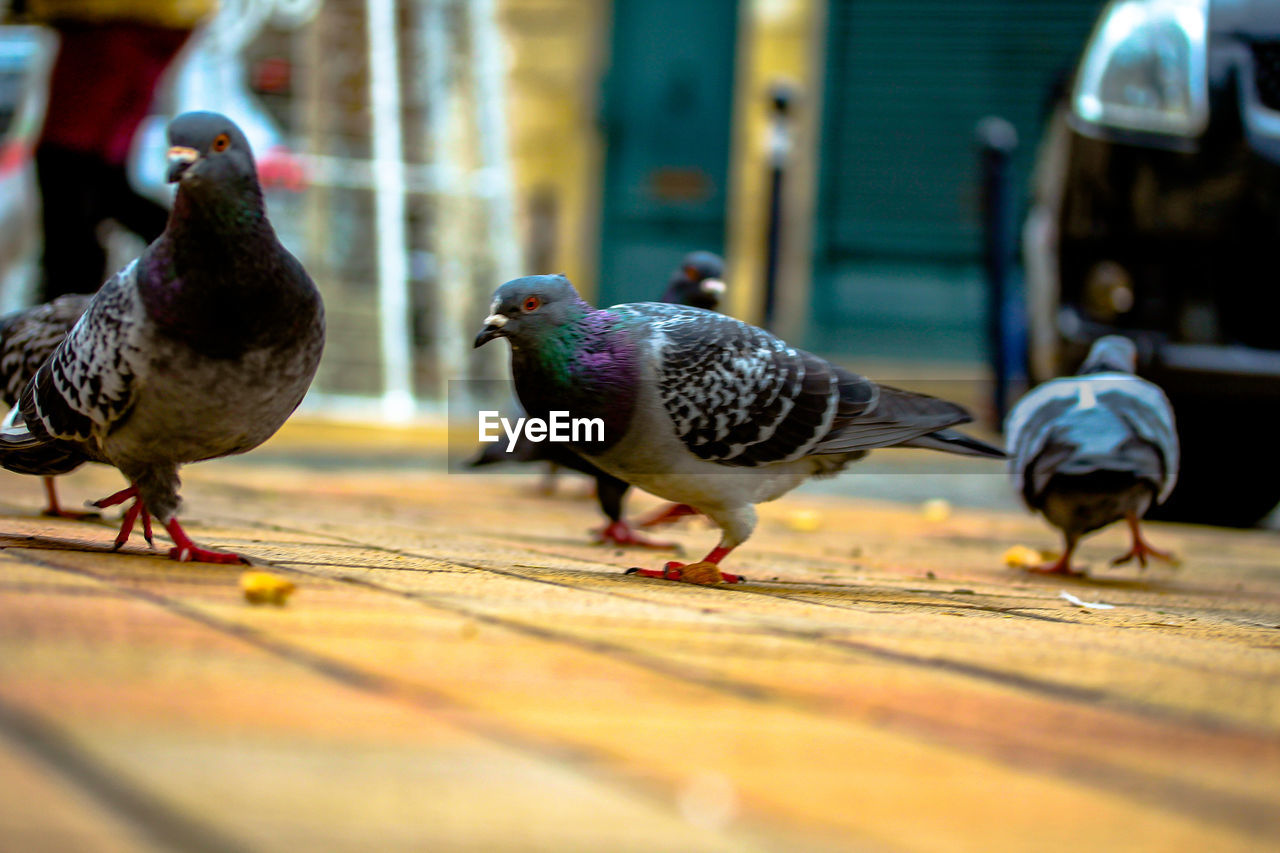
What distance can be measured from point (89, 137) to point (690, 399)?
3110 mm

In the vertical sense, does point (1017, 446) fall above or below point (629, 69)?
below

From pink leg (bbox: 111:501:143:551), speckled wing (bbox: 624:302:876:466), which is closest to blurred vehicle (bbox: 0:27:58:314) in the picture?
pink leg (bbox: 111:501:143:551)

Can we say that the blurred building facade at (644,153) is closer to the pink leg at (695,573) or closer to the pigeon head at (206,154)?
the pink leg at (695,573)

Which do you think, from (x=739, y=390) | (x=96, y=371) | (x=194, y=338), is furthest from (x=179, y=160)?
(x=739, y=390)

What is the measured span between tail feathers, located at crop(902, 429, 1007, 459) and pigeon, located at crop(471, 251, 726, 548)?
570 millimetres

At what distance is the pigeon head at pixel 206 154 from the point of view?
2500 millimetres

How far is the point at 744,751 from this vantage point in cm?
144

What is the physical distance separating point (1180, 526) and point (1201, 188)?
1334mm

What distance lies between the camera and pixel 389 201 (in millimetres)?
8289

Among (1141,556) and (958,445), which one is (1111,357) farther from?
(958,445)

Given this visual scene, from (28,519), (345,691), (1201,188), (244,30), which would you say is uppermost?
(244,30)

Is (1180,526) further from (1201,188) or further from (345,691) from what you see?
(345,691)

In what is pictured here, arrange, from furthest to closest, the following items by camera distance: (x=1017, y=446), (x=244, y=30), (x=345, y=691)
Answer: (x=244, y=30), (x=1017, y=446), (x=345, y=691)

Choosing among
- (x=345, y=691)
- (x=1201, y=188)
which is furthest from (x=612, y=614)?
(x=1201, y=188)
